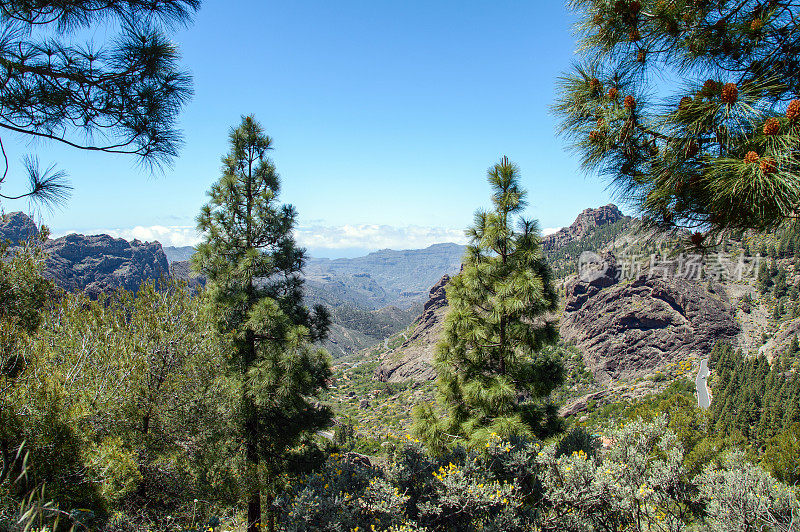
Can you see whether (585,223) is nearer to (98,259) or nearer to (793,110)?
(793,110)

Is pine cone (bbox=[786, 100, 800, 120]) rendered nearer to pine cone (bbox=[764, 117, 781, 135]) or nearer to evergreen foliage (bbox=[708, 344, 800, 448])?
pine cone (bbox=[764, 117, 781, 135])

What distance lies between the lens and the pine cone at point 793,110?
2543mm

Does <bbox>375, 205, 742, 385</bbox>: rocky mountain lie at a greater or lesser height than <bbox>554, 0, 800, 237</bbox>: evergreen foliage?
lesser

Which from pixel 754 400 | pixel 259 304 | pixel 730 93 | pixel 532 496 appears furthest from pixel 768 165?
pixel 754 400

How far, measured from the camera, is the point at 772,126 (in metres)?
2.56

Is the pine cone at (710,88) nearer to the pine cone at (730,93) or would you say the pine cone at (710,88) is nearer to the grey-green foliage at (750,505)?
the pine cone at (730,93)

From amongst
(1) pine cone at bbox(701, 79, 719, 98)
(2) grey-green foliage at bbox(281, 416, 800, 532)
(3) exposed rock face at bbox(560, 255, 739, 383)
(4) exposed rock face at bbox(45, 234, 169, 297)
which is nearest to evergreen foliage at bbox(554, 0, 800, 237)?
(1) pine cone at bbox(701, 79, 719, 98)

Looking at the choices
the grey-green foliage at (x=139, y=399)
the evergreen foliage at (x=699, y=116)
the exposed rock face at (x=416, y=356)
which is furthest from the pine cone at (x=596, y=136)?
the exposed rock face at (x=416, y=356)

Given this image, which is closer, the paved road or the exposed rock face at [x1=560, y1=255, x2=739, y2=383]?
the paved road

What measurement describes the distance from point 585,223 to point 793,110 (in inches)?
8462

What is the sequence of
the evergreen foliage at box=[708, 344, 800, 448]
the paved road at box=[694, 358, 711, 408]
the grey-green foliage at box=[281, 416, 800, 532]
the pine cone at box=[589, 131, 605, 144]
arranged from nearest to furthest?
the pine cone at box=[589, 131, 605, 144]
the grey-green foliage at box=[281, 416, 800, 532]
the evergreen foliage at box=[708, 344, 800, 448]
the paved road at box=[694, 358, 711, 408]

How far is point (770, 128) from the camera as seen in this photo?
8.46 feet

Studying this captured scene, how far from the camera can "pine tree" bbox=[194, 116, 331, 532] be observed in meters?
9.00

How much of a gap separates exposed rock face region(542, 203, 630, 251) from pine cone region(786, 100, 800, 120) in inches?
→ 7354
